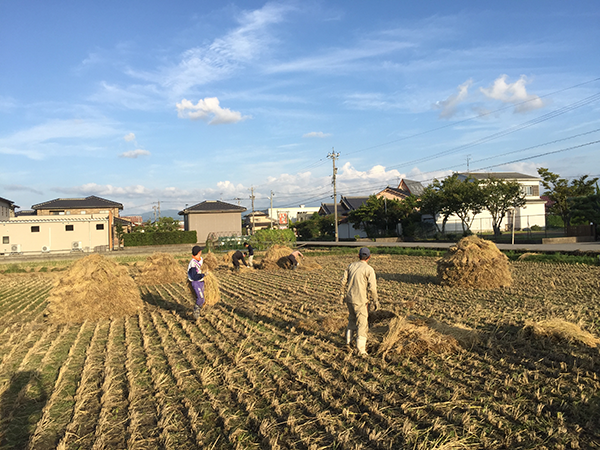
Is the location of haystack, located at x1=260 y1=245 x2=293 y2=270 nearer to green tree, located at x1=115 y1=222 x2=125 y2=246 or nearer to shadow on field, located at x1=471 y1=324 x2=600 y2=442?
shadow on field, located at x1=471 y1=324 x2=600 y2=442

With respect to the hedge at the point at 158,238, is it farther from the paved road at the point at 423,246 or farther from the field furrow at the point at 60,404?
the field furrow at the point at 60,404

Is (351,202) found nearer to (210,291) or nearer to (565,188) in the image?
(565,188)

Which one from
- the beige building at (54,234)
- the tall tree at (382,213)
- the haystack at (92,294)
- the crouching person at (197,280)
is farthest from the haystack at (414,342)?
the tall tree at (382,213)

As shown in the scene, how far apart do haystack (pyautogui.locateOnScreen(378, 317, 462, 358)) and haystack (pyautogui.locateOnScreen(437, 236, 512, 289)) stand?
5568mm

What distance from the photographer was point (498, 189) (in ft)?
105

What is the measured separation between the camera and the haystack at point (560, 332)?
231 inches

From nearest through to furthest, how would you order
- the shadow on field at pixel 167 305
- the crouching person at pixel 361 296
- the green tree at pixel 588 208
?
the crouching person at pixel 361 296
the shadow on field at pixel 167 305
the green tree at pixel 588 208

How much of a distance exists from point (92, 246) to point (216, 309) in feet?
106

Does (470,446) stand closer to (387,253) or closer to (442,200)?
(387,253)

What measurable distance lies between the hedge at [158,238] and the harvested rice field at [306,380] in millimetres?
34889

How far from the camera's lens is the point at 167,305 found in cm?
1115

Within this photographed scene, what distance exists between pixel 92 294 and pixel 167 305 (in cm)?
211

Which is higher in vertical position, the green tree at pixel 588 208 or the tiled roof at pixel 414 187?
the tiled roof at pixel 414 187

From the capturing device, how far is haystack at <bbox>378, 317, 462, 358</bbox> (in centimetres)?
598
